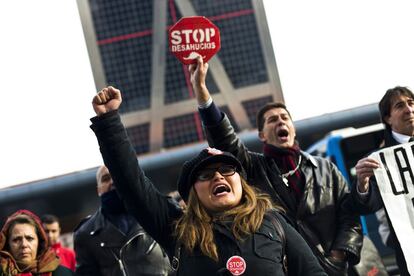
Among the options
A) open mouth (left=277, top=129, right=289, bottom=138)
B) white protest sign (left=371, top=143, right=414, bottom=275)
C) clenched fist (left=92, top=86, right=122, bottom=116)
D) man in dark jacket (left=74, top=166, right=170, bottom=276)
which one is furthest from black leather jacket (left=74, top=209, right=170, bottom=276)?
clenched fist (left=92, top=86, right=122, bottom=116)

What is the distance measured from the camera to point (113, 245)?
6211 millimetres

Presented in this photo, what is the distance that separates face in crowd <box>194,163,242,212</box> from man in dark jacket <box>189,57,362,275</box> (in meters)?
1.12

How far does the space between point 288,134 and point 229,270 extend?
180 cm

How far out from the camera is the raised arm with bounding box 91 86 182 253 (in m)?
4.01

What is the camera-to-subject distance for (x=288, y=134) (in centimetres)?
554

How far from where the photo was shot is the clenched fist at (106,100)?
401 cm

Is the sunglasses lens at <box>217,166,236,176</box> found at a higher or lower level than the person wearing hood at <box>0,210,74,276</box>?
higher

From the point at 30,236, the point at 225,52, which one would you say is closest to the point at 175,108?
the point at 225,52

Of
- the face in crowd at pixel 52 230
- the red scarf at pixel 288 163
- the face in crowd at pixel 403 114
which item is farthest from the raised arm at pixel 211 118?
the face in crowd at pixel 52 230

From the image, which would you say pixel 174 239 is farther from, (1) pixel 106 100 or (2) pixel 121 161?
(1) pixel 106 100

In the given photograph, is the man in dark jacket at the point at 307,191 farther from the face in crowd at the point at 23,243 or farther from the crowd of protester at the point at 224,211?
the face in crowd at the point at 23,243

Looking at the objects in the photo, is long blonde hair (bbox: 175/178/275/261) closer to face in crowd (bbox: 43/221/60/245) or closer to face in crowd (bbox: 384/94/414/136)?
face in crowd (bbox: 384/94/414/136)

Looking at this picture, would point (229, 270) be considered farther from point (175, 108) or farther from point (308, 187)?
point (175, 108)

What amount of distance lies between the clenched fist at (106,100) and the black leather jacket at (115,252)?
222 centimetres
